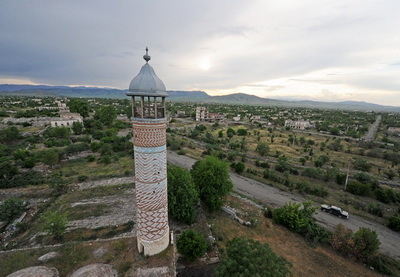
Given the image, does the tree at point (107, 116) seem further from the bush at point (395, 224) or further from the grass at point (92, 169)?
the bush at point (395, 224)

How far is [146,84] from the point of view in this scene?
8242mm

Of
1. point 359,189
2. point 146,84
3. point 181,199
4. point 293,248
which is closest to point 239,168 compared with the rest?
point 293,248

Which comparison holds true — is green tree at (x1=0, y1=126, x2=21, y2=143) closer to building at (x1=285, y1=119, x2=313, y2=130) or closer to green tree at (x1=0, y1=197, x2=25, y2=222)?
green tree at (x1=0, y1=197, x2=25, y2=222)

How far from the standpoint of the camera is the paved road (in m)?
16.2

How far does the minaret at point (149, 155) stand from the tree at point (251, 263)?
3661mm

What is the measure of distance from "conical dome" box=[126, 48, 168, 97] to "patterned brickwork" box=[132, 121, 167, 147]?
4.46 feet

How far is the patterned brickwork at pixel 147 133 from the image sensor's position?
8727mm

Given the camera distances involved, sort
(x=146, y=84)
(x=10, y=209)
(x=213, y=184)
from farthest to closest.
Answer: (x=213, y=184)
(x=10, y=209)
(x=146, y=84)

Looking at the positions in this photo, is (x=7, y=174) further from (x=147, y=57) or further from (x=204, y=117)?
(x=204, y=117)

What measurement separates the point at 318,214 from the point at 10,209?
2914 cm

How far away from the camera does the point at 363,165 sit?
32281 mm

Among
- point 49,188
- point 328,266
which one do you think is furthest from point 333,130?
point 49,188

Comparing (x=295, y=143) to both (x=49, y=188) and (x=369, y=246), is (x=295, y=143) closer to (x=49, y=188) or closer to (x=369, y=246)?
(x=369, y=246)

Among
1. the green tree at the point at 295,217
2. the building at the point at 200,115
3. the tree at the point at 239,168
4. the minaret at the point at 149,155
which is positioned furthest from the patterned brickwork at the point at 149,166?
the building at the point at 200,115
